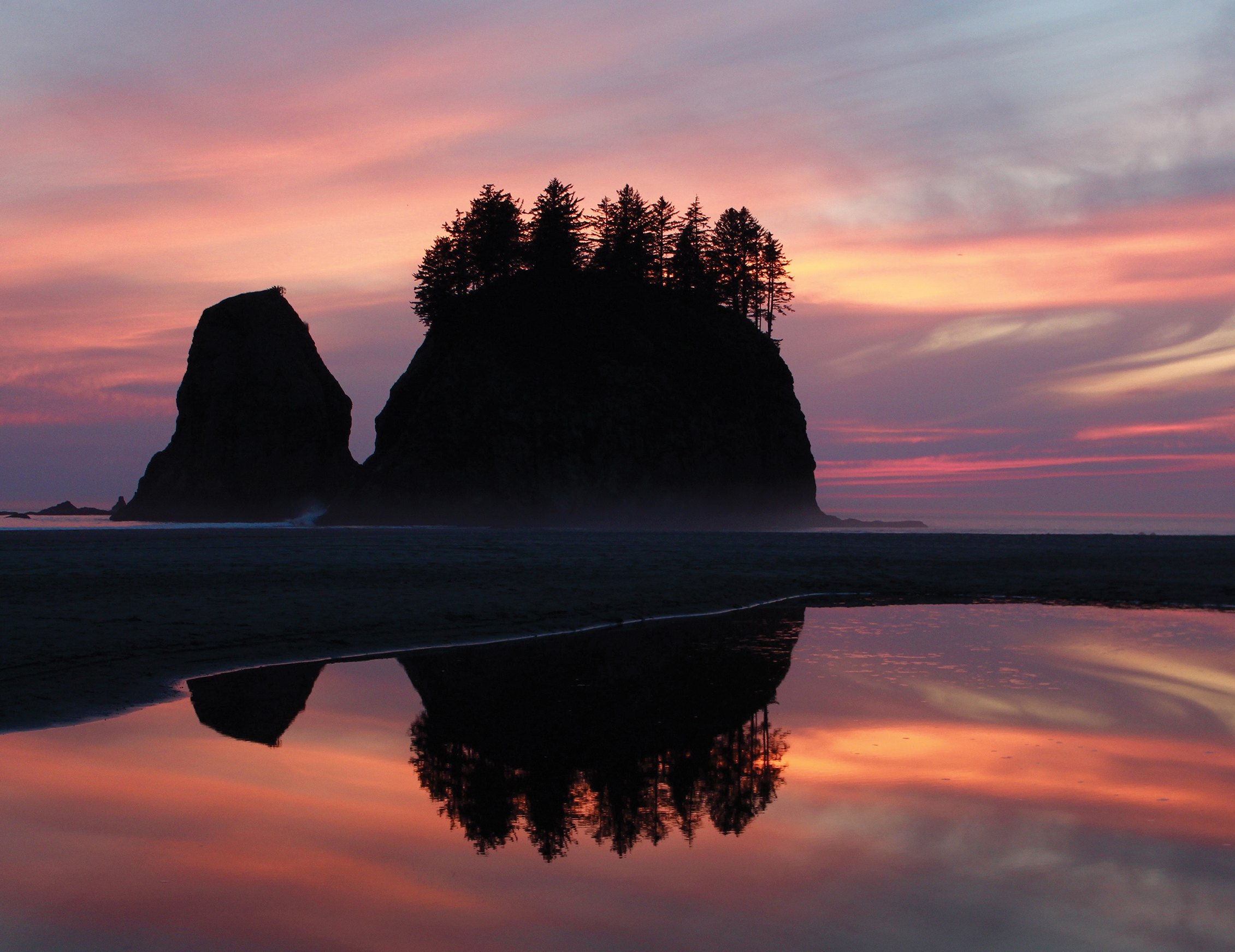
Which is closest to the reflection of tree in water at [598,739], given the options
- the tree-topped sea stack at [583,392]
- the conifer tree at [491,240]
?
the tree-topped sea stack at [583,392]

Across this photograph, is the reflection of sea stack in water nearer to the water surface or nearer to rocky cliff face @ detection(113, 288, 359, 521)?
the water surface

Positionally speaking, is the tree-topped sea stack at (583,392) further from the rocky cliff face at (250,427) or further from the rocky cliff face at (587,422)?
the rocky cliff face at (250,427)

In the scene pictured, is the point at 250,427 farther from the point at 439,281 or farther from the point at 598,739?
the point at 598,739

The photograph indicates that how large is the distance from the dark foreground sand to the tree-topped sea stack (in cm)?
3164

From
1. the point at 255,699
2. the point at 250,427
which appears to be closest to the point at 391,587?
the point at 255,699

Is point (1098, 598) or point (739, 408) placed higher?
point (739, 408)

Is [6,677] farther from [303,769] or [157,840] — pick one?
[157,840]

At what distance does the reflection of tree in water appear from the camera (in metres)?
6.78

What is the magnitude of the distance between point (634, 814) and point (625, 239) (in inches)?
3454

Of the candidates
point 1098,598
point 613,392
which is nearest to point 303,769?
point 1098,598

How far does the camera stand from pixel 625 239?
90.9 meters

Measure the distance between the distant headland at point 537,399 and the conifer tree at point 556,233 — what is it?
18 cm

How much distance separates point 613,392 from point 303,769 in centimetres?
7055

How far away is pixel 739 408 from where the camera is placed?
8494cm
